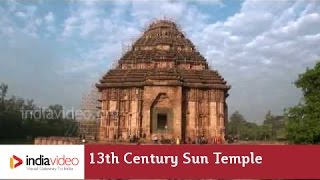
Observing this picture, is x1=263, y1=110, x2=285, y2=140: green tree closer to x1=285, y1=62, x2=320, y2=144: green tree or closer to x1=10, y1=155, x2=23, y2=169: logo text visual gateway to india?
x1=285, y1=62, x2=320, y2=144: green tree

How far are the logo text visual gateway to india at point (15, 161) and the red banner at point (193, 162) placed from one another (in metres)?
2.26

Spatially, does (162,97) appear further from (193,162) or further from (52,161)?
(52,161)

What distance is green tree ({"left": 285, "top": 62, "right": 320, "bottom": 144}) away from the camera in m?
22.0

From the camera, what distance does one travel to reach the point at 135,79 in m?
37.5

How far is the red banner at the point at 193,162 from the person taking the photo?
49.1 ft

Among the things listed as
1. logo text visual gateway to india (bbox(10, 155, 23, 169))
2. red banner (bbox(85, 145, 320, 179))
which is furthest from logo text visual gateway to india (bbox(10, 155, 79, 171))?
red banner (bbox(85, 145, 320, 179))

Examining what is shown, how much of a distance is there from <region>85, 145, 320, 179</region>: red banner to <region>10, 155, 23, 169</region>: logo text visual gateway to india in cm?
226

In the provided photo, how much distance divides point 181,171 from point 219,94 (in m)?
23.5

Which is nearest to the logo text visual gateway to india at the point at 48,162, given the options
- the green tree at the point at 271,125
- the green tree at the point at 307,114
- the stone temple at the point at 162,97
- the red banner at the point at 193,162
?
the red banner at the point at 193,162

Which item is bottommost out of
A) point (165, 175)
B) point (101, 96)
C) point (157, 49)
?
point (165, 175)

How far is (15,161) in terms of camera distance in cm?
1509

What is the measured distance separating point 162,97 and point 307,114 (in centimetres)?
1523

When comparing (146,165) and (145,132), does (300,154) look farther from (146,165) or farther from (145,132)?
(145,132)

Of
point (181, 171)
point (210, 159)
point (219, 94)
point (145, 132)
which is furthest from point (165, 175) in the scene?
point (219, 94)
